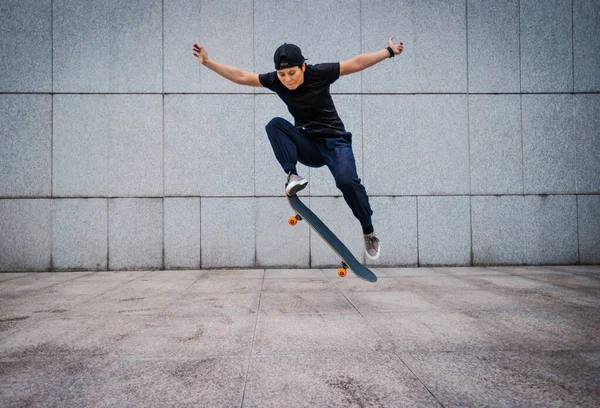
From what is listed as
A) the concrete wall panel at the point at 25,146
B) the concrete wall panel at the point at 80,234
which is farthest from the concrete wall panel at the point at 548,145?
the concrete wall panel at the point at 25,146

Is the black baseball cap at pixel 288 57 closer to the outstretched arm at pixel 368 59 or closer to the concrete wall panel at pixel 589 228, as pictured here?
the outstretched arm at pixel 368 59

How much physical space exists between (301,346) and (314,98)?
3053mm

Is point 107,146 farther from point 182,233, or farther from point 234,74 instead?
point 234,74

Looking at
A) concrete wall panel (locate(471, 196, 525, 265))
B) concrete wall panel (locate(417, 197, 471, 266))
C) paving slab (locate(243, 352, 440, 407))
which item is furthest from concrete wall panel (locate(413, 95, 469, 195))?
paving slab (locate(243, 352, 440, 407))

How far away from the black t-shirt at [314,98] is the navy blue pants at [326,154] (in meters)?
0.14

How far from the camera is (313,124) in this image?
4508 millimetres

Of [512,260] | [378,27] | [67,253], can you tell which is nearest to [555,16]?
[378,27]

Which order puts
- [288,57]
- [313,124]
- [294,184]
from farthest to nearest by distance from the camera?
[313,124] → [294,184] → [288,57]

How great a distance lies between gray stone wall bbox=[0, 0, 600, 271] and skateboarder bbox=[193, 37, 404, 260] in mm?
4091

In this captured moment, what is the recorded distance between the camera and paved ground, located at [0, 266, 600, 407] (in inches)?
94.7

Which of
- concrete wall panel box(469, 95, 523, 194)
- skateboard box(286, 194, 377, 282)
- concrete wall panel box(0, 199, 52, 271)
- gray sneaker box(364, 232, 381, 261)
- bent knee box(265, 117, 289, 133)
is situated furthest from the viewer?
concrete wall panel box(469, 95, 523, 194)

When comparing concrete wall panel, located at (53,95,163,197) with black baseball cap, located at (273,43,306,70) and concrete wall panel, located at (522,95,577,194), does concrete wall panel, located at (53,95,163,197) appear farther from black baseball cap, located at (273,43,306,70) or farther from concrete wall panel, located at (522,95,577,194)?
concrete wall panel, located at (522,95,577,194)

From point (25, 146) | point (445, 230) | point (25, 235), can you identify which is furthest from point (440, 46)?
point (25, 235)

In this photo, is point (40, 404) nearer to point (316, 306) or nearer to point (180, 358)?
point (180, 358)
